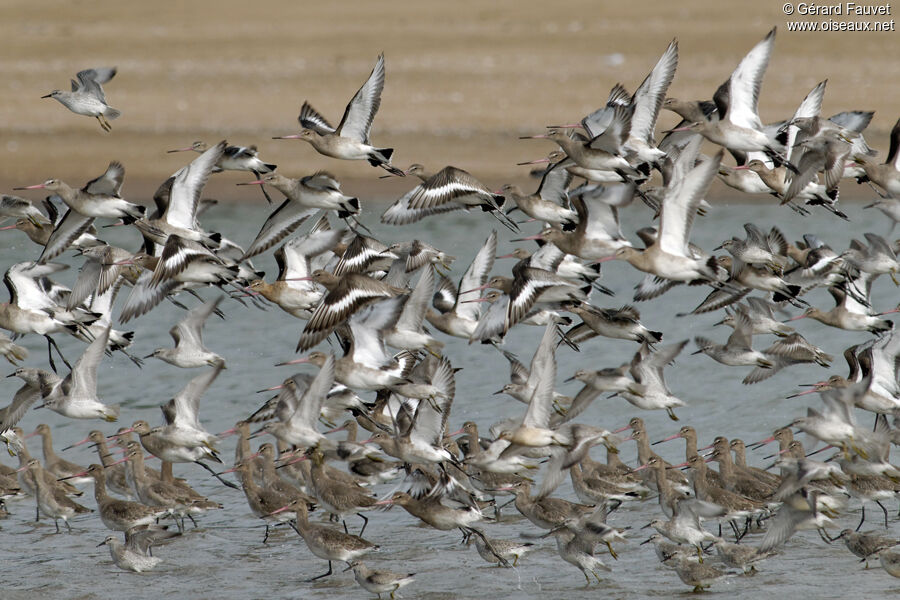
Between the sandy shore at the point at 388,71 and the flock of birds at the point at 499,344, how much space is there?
16243 millimetres

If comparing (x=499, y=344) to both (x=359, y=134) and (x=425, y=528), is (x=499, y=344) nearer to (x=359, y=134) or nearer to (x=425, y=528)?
(x=425, y=528)

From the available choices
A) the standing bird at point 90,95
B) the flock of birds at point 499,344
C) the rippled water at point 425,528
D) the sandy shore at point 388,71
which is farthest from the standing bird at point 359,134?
the sandy shore at point 388,71

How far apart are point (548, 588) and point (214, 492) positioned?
429 cm

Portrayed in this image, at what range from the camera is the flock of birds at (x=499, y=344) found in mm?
11180

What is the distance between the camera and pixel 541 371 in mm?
10961

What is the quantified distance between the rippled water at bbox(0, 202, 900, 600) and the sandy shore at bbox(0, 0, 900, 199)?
22.5ft

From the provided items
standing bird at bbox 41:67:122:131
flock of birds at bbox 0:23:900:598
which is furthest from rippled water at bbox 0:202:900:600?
standing bird at bbox 41:67:122:131

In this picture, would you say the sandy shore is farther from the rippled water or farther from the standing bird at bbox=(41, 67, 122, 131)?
the standing bird at bbox=(41, 67, 122, 131)

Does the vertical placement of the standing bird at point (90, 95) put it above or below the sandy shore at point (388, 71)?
above

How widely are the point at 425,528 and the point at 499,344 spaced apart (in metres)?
1.91

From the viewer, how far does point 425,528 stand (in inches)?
490

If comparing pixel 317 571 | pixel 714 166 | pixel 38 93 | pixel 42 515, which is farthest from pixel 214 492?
pixel 38 93

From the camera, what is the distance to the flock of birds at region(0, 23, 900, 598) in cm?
1118

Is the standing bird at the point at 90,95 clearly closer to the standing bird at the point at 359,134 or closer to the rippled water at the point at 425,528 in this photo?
the standing bird at the point at 359,134
